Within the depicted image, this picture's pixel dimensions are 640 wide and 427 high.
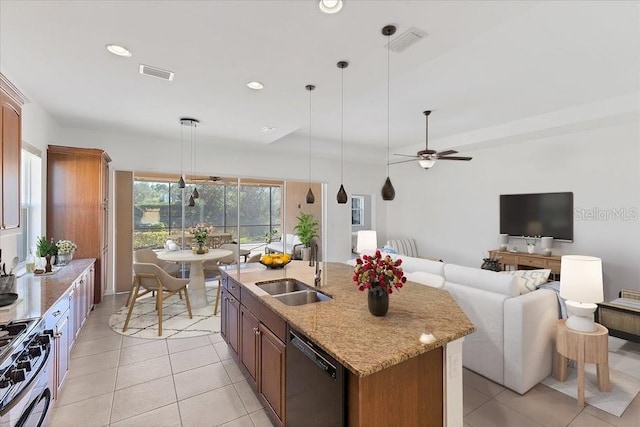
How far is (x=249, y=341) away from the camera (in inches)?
97.3

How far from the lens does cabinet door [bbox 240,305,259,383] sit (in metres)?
2.34

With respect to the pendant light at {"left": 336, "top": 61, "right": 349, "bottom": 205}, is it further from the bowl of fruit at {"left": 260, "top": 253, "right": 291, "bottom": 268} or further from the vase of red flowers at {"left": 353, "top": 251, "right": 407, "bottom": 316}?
the vase of red flowers at {"left": 353, "top": 251, "right": 407, "bottom": 316}

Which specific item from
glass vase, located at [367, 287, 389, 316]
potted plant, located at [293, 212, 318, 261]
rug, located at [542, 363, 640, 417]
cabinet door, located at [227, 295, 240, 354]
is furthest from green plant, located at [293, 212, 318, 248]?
glass vase, located at [367, 287, 389, 316]

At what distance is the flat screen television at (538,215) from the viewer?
16.9 ft

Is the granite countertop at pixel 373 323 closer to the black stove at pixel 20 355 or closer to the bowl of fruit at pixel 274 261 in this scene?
the bowl of fruit at pixel 274 261

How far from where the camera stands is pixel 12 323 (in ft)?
5.74

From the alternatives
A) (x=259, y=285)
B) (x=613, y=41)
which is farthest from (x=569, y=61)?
(x=259, y=285)

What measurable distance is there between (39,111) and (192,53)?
2.81m

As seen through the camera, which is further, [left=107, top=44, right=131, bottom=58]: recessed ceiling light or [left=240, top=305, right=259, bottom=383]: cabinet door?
[left=107, top=44, right=131, bottom=58]: recessed ceiling light

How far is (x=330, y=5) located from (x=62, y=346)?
330 centimetres

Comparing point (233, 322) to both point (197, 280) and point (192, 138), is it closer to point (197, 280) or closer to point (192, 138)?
point (197, 280)

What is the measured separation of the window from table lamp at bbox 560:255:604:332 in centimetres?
589

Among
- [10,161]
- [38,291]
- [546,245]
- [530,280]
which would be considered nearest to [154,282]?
[38,291]

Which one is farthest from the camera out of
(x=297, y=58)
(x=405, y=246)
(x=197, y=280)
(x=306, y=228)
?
(x=306, y=228)
